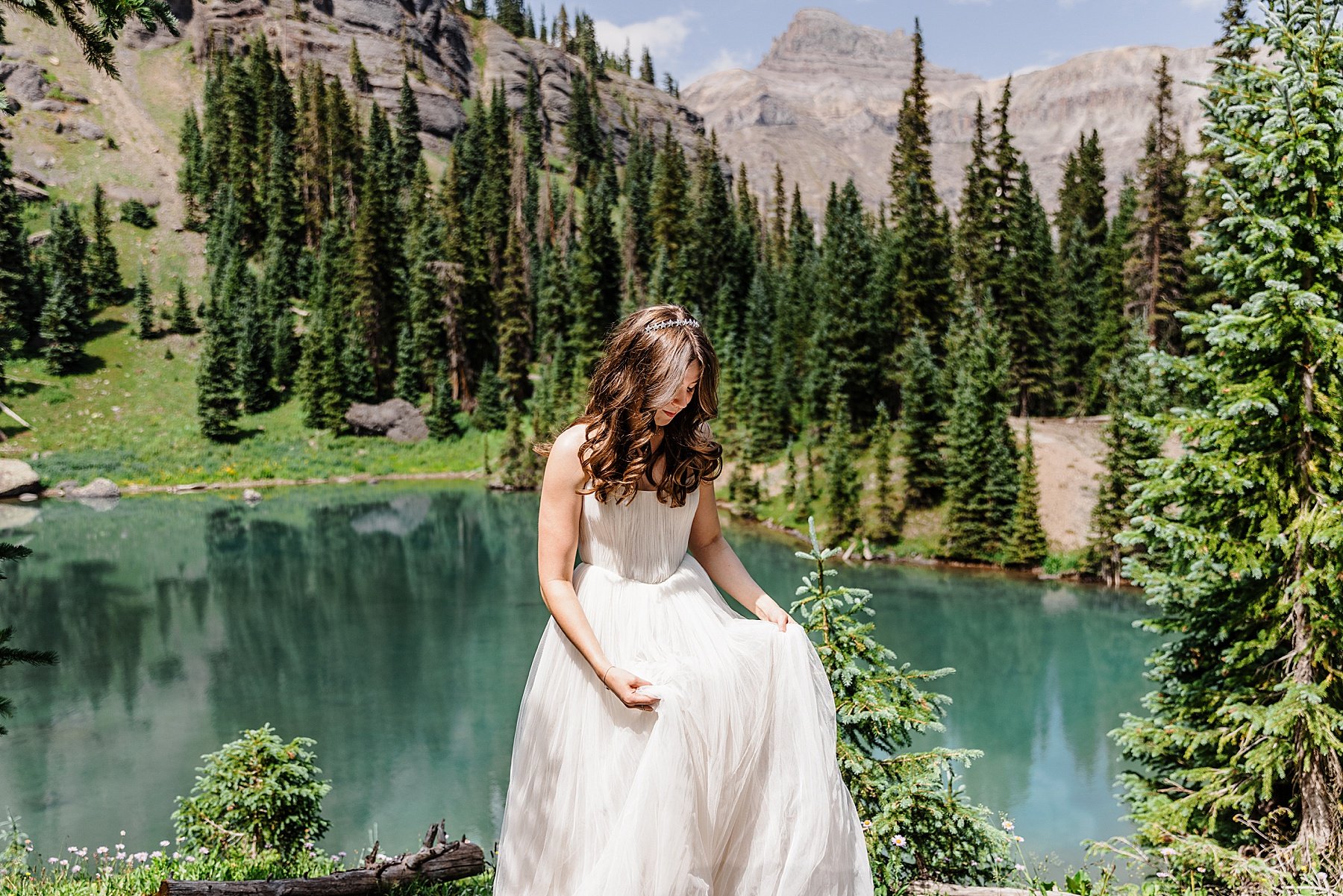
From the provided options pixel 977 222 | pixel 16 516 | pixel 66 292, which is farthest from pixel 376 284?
pixel 977 222

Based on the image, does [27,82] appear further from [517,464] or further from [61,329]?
[517,464]

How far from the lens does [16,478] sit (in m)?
45.8

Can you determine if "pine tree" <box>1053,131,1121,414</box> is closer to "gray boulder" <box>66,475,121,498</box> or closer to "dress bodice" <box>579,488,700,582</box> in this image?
"dress bodice" <box>579,488,700,582</box>

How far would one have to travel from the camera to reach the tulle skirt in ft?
9.21

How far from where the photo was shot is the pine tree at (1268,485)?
7297 mm

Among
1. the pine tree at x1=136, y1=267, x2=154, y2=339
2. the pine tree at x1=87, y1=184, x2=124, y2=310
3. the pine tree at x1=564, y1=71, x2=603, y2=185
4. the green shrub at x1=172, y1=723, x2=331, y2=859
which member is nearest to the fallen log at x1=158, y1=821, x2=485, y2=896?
the green shrub at x1=172, y1=723, x2=331, y2=859

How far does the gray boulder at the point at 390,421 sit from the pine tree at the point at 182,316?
666 inches

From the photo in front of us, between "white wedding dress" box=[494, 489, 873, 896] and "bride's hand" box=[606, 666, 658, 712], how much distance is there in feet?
0.14

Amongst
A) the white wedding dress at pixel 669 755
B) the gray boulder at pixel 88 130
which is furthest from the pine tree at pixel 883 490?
the gray boulder at pixel 88 130

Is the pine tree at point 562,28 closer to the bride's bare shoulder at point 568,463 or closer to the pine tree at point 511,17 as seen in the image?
the pine tree at point 511,17

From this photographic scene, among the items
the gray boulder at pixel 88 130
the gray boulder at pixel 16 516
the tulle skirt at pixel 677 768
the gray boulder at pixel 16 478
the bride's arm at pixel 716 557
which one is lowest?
the gray boulder at pixel 16 516

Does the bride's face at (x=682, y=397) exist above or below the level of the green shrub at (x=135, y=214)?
below

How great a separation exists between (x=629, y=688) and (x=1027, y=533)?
32.6m

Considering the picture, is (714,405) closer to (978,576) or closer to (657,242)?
(978,576)
